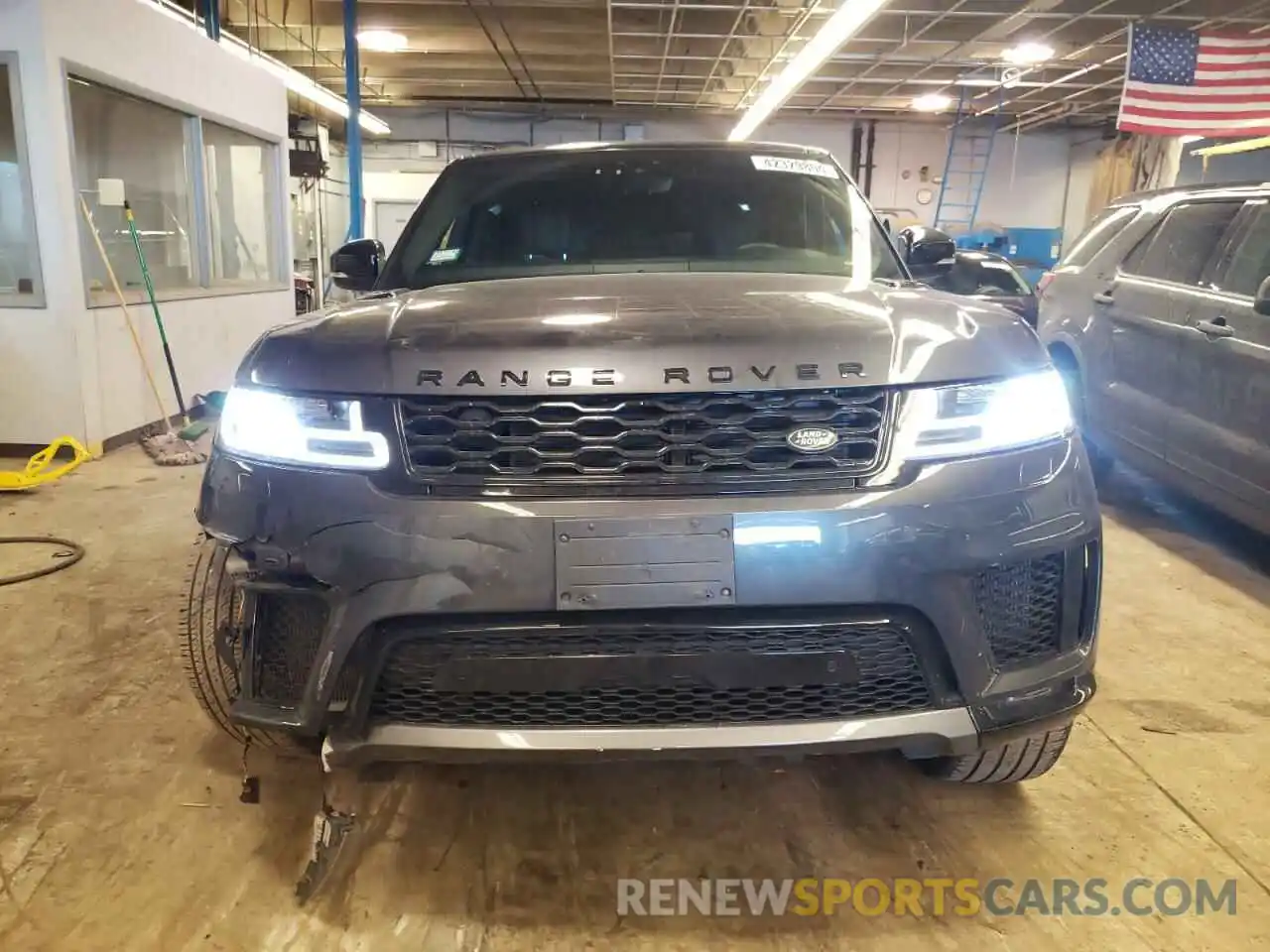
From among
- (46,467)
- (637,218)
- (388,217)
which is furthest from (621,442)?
(388,217)

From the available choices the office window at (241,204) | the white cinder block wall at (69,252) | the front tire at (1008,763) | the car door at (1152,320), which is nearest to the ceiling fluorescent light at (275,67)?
the office window at (241,204)

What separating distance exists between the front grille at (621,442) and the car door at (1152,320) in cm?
332

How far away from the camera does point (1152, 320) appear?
14.6 ft

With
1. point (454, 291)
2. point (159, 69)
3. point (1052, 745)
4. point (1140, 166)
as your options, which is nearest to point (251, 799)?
point (454, 291)

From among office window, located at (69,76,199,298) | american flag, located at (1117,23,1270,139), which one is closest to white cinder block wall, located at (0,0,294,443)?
office window, located at (69,76,199,298)

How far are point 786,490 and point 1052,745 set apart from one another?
36.3 inches

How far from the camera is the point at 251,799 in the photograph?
86.7 inches

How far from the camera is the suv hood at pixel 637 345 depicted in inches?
64.8

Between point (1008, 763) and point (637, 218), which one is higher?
point (637, 218)

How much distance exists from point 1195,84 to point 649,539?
1025 cm

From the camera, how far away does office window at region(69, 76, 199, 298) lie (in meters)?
6.59

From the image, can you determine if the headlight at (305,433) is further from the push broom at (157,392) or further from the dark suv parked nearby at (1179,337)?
the push broom at (157,392)

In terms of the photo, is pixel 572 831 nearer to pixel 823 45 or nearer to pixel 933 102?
pixel 823 45

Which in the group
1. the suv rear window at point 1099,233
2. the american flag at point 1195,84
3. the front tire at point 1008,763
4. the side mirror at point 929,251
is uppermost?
the american flag at point 1195,84
